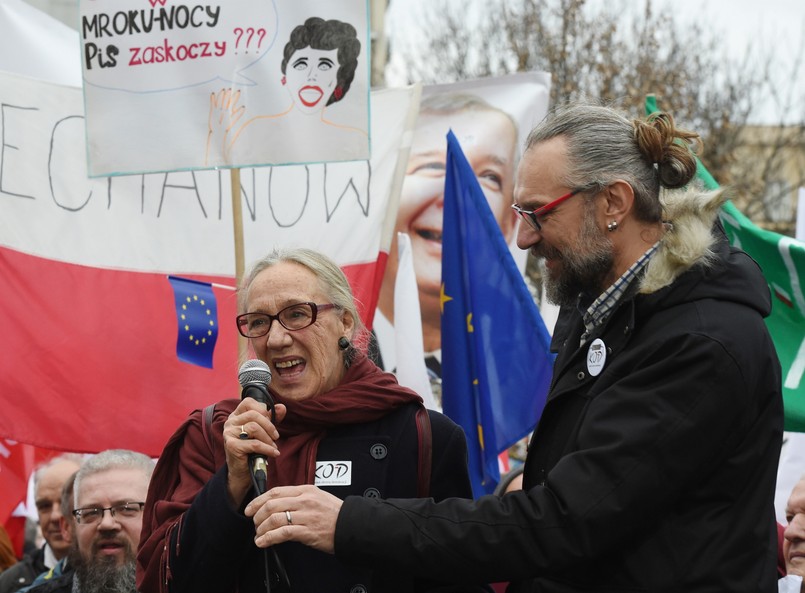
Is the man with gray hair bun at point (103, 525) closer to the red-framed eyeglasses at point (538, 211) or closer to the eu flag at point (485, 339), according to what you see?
the eu flag at point (485, 339)

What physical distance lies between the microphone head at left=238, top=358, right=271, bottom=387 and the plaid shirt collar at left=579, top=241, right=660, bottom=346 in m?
0.81

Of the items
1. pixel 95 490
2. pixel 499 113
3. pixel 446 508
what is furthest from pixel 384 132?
pixel 446 508

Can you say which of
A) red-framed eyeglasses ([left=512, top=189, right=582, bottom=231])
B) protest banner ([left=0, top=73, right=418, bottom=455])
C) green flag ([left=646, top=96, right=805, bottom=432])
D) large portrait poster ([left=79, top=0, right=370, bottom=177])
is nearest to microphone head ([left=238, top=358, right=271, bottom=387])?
red-framed eyeglasses ([left=512, top=189, right=582, bottom=231])

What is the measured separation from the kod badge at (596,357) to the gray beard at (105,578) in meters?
2.34

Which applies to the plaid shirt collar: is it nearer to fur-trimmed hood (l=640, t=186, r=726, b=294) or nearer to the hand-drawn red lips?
fur-trimmed hood (l=640, t=186, r=726, b=294)

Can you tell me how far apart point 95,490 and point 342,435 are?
1.66 meters

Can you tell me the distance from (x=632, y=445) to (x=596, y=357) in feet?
1.03

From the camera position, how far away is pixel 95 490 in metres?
4.60

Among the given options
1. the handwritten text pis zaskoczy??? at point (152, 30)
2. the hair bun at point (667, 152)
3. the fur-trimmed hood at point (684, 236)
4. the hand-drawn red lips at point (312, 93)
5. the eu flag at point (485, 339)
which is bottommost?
the eu flag at point (485, 339)

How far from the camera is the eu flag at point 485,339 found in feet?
17.1

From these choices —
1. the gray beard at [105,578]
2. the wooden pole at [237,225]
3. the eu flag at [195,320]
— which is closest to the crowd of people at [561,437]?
the wooden pole at [237,225]

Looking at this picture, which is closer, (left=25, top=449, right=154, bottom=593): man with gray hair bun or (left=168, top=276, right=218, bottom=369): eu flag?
(left=25, top=449, right=154, bottom=593): man with gray hair bun

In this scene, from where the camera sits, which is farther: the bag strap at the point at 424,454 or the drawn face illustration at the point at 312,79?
the drawn face illustration at the point at 312,79

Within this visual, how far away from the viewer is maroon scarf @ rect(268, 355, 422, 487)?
10.6 ft
